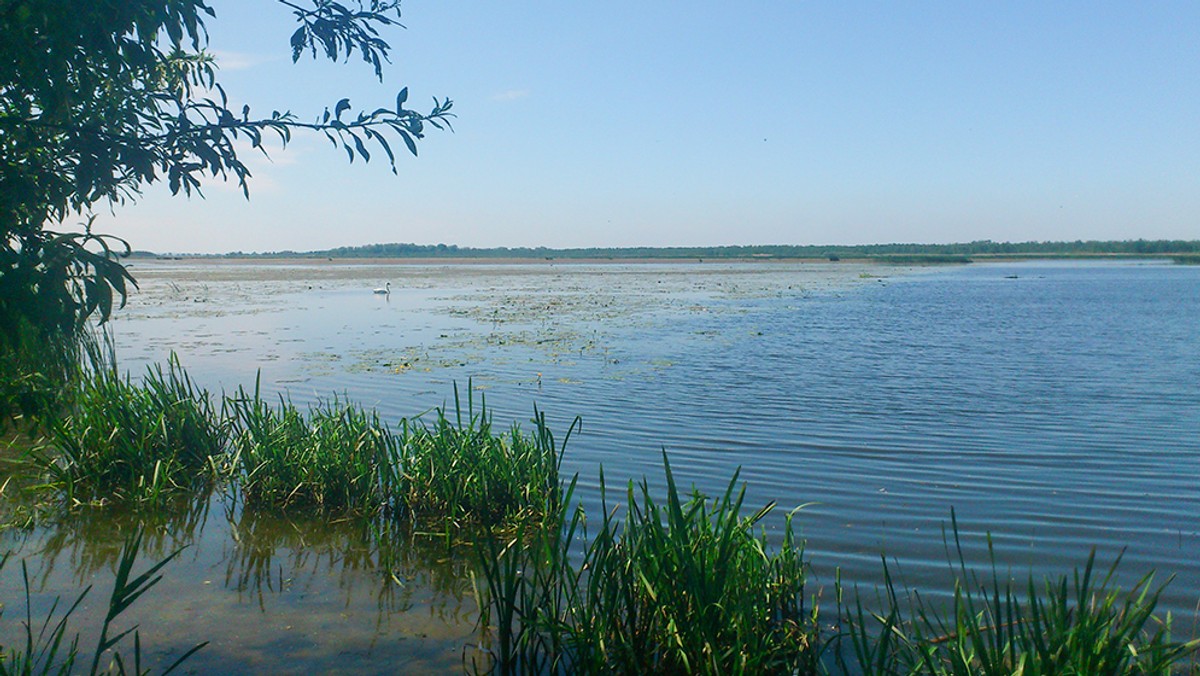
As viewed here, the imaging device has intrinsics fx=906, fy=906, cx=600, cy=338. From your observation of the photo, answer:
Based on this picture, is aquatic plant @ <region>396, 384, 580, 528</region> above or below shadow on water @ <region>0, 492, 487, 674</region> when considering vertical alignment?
above

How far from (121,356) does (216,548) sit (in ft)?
38.8

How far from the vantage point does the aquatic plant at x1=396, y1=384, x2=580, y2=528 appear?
20.7 feet

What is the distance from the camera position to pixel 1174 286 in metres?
39.5

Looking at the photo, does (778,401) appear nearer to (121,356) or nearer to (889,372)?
(889,372)

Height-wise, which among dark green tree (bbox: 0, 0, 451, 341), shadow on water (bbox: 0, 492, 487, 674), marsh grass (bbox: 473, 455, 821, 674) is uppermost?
dark green tree (bbox: 0, 0, 451, 341)

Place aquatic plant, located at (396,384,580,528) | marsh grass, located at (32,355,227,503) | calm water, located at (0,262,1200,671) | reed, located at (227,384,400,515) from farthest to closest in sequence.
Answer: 1. marsh grass, located at (32,355,227,503)
2. reed, located at (227,384,400,515)
3. aquatic plant, located at (396,384,580,528)
4. calm water, located at (0,262,1200,671)

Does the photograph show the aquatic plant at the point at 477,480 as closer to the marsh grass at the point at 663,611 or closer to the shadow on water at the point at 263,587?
the shadow on water at the point at 263,587

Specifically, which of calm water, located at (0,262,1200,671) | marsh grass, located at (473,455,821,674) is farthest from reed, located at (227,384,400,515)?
marsh grass, located at (473,455,821,674)

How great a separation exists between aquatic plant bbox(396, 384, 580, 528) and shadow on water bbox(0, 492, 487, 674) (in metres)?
0.27

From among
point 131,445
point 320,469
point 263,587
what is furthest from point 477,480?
point 131,445

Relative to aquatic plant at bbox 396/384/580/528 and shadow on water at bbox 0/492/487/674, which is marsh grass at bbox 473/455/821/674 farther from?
aquatic plant at bbox 396/384/580/528

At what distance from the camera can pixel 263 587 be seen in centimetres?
536

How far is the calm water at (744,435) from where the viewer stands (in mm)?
5234

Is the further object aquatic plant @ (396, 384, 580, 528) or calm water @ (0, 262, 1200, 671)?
aquatic plant @ (396, 384, 580, 528)
